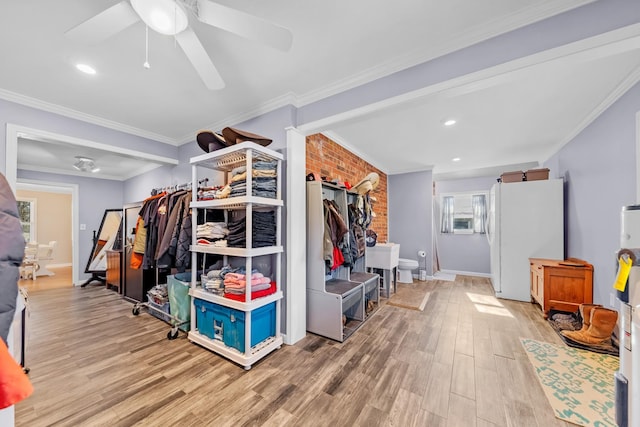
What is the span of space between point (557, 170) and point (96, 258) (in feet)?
27.6

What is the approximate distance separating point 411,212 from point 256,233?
4.13 meters

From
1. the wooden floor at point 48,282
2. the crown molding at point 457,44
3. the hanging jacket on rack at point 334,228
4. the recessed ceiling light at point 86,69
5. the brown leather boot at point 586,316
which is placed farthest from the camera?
the wooden floor at point 48,282

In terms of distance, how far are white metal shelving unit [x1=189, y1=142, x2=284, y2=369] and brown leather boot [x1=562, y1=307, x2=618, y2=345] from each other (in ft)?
9.74

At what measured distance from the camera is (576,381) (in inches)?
70.6

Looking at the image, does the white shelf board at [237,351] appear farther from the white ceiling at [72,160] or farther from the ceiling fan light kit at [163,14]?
the white ceiling at [72,160]

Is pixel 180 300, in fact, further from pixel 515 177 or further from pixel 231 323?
pixel 515 177

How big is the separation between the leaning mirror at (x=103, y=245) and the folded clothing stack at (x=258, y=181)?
395 centimetres

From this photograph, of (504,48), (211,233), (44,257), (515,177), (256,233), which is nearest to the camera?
(504,48)

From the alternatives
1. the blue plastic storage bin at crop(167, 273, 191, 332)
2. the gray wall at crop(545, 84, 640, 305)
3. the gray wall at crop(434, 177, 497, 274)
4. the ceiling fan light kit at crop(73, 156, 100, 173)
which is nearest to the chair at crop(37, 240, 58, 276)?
the ceiling fan light kit at crop(73, 156, 100, 173)

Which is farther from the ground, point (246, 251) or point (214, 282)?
point (246, 251)

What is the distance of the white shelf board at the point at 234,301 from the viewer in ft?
6.52

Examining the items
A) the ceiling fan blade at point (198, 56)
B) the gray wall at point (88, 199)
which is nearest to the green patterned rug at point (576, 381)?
the ceiling fan blade at point (198, 56)

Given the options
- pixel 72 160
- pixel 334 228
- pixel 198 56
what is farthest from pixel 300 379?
pixel 72 160

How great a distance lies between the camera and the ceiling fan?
3.76 feet
